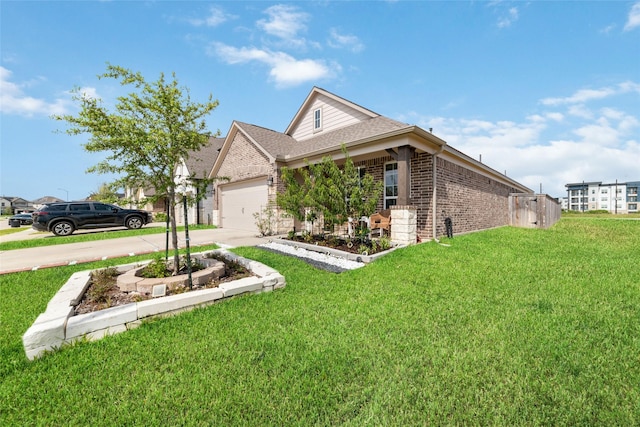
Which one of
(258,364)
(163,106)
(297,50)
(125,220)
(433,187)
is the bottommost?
(258,364)

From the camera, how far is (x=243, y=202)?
42.3ft

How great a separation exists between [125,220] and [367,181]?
13.1 m

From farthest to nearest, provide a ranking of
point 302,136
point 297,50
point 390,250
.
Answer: point 302,136
point 297,50
point 390,250

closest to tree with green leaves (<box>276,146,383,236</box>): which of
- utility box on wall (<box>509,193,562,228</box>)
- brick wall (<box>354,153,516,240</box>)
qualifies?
brick wall (<box>354,153,516,240</box>)

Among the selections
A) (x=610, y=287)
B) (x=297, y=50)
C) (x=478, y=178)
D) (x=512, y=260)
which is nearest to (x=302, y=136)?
(x=297, y=50)

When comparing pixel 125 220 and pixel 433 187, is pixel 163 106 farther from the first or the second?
pixel 125 220

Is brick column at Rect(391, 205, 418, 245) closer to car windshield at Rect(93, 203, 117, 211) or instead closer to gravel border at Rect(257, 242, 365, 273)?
gravel border at Rect(257, 242, 365, 273)

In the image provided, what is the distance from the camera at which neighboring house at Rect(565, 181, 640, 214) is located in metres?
74.2

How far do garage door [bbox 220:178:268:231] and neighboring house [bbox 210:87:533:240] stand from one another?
4 centimetres

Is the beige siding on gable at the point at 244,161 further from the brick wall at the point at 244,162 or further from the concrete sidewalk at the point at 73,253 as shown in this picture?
the concrete sidewalk at the point at 73,253

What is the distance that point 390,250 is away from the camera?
652cm

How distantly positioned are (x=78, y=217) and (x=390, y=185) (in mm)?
13800

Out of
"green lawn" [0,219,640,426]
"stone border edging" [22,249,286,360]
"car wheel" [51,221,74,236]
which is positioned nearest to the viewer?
"green lawn" [0,219,640,426]

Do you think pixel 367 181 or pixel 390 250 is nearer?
pixel 390 250
